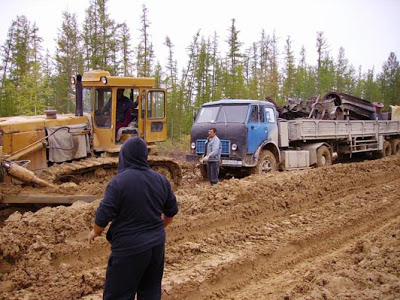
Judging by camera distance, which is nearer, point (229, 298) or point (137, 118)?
point (229, 298)

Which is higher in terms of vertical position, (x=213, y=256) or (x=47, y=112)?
(x=47, y=112)

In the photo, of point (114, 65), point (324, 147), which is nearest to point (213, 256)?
point (324, 147)

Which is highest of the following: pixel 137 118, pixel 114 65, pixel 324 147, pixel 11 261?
pixel 114 65

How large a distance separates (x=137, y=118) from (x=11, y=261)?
210 inches

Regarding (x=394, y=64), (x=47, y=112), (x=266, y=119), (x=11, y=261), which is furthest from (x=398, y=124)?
(x=394, y=64)

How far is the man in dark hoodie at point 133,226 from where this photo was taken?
3.48m

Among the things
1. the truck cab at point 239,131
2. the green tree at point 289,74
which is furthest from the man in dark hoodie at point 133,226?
the green tree at point 289,74

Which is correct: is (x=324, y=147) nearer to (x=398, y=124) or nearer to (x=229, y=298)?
(x=398, y=124)

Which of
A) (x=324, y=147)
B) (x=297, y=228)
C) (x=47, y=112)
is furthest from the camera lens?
(x=324, y=147)

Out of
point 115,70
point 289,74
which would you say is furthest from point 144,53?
point 289,74

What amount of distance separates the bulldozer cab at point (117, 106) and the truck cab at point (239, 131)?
7.79 feet

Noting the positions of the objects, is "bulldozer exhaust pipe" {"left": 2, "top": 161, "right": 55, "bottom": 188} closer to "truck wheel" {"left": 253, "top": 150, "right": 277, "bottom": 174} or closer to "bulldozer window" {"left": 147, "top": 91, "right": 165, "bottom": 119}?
"bulldozer window" {"left": 147, "top": 91, "right": 165, "bottom": 119}

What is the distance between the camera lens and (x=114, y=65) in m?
30.2

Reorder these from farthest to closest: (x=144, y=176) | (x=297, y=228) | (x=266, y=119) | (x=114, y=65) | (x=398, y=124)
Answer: (x=114, y=65) → (x=398, y=124) → (x=266, y=119) → (x=297, y=228) → (x=144, y=176)
